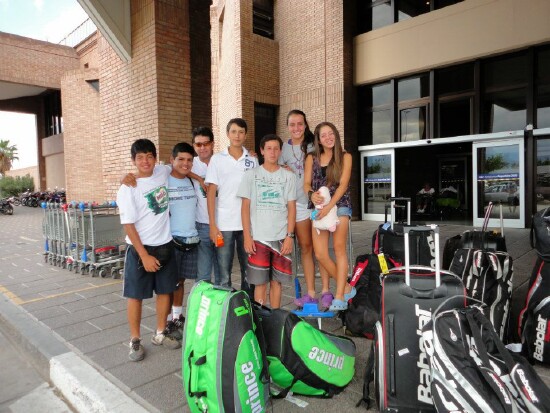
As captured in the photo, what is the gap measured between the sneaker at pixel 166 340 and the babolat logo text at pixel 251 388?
129 cm

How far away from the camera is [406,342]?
2139 mm

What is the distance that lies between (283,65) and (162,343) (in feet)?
43.5

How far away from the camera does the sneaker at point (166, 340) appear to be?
317 cm

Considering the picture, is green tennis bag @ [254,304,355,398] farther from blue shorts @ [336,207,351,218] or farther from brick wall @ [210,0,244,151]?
brick wall @ [210,0,244,151]

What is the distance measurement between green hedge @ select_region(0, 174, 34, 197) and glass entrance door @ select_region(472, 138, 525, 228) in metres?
40.4

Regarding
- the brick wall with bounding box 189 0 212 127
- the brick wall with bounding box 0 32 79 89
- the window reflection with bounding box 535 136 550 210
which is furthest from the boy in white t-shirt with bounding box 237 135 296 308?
the brick wall with bounding box 0 32 79 89

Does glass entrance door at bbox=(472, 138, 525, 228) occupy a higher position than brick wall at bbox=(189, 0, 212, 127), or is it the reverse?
brick wall at bbox=(189, 0, 212, 127)

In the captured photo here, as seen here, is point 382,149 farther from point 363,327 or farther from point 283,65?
point 363,327

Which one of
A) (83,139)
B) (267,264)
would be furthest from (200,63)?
(83,139)

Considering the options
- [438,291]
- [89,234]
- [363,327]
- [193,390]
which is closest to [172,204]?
[193,390]

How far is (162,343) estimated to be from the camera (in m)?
3.23

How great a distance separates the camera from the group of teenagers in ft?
10.0

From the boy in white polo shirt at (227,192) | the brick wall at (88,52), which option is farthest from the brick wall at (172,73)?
the brick wall at (88,52)

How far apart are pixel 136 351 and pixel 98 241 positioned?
3532 millimetres
